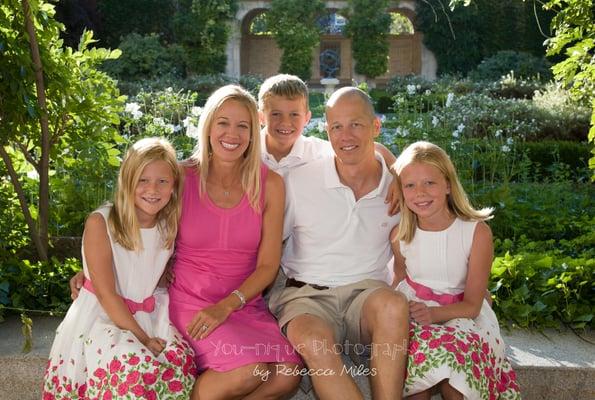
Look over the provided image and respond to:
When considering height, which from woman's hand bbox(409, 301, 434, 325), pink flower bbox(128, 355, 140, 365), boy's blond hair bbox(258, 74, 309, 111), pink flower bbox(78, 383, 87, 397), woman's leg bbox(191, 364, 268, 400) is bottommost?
pink flower bbox(78, 383, 87, 397)

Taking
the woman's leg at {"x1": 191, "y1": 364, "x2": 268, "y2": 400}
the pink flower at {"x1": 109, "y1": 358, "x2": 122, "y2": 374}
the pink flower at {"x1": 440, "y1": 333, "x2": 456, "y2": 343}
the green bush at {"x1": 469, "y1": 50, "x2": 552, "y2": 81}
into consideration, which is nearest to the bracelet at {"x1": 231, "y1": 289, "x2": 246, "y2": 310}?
the woman's leg at {"x1": 191, "y1": 364, "x2": 268, "y2": 400}

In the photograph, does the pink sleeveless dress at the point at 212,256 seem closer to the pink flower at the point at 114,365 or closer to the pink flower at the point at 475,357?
the pink flower at the point at 114,365

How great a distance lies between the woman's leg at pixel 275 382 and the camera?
7.68 ft

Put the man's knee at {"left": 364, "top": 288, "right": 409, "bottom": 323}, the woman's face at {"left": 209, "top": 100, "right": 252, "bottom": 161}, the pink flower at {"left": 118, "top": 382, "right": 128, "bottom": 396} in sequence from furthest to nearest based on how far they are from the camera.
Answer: the woman's face at {"left": 209, "top": 100, "right": 252, "bottom": 161}
the man's knee at {"left": 364, "top": 288, "right": 409, "bottom": 323}
the pink flower at {"left": 118, "top": 382, "right": 128, "bottom": 396}

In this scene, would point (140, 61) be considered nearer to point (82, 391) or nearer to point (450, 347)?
point (82, 391)

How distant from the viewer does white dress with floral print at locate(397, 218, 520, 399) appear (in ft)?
7.47

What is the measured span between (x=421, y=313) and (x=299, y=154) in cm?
97

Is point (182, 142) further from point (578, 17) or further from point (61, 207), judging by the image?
point (578, 17)

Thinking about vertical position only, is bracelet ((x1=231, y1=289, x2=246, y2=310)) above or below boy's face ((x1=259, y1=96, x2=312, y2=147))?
below

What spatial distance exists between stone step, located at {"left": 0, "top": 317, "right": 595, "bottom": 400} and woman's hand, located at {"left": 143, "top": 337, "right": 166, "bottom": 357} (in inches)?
23.6

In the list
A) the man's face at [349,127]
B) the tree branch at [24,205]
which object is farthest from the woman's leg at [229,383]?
the tree branch at [24,205]

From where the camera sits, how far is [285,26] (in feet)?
73.1

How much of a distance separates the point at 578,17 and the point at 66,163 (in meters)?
2.90

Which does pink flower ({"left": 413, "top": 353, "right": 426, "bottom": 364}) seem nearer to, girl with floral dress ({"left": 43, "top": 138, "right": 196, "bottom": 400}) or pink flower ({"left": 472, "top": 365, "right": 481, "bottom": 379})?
pink flower ({"left": 472, "top": 365, "right": 481, "bottom": 379})
